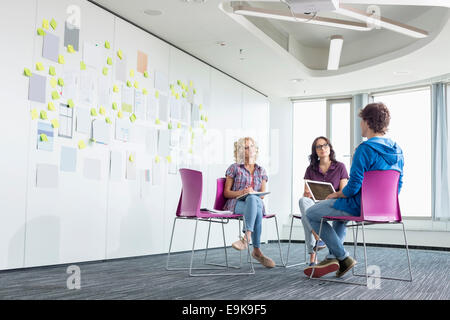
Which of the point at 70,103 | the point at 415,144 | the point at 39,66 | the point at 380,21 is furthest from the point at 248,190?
the point at 415,144

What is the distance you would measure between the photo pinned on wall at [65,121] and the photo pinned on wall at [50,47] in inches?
15.8

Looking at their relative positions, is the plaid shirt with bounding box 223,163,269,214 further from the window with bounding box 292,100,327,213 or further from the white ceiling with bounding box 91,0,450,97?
the window with bounding box 292,100,327,213

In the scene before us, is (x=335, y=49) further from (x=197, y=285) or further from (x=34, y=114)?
(x=197, y=285)

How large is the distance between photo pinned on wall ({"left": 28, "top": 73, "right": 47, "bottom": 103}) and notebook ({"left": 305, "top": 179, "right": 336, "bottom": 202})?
88.5 inches

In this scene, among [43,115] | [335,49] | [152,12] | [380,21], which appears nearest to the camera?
[43,115]

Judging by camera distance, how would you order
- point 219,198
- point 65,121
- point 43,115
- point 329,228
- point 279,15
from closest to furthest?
point 329,228 → point 43,115 → point 65,121 → point 219,198 → point 279,15

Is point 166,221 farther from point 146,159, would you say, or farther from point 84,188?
point 84,188

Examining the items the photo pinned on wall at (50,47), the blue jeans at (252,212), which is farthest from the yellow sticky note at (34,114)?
the blue jeans at (252,212)

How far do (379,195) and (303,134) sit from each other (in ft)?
18.2

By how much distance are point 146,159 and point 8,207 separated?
69.9 inches

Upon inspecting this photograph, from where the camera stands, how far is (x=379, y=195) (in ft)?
10.6

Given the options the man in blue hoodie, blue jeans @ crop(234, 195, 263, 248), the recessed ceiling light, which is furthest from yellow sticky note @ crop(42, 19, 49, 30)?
the man in blue hoodie

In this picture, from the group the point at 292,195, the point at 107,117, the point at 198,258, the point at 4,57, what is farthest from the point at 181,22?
the point at 292,195

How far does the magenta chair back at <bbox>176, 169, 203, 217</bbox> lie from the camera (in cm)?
359
